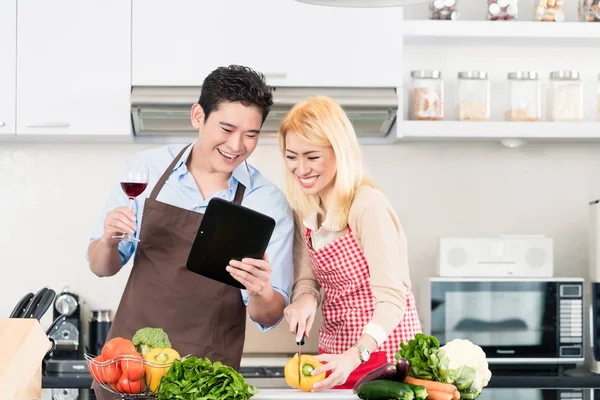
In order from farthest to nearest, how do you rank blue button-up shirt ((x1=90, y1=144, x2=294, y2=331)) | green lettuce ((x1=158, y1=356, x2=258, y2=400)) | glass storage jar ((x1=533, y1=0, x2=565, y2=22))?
glass storage jar ((x1=533, y1=0, x2=565, y2=22))
blue button-up shirt ((x1=90, y1=144, x2=294, y2=331))
green lettuce ((x1=158, y1=356, x2=258, y2=400))

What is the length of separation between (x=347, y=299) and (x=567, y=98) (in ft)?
5.70

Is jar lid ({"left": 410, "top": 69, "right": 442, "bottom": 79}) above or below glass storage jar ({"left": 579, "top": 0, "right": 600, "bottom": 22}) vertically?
below

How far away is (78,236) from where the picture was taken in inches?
145

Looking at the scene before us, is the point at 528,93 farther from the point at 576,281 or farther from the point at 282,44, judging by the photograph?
the point at 282,44

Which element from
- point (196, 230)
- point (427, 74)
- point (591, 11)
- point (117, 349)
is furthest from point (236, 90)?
point (591, 11)

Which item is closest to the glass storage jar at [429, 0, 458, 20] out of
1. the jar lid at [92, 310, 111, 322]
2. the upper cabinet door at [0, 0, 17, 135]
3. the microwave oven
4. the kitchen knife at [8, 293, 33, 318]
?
the microwave oven

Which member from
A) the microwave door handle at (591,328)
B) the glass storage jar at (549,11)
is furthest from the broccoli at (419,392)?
the glass storage jar at (549,11)

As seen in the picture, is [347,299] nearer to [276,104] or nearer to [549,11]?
[276,104]

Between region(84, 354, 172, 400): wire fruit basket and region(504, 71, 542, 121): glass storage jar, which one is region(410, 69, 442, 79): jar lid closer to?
region(504, 71, 542, 121): glass storage jar

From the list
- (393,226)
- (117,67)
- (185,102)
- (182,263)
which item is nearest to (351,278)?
(393,226)

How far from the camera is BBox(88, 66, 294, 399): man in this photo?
2.13 metres

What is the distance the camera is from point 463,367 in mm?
1592

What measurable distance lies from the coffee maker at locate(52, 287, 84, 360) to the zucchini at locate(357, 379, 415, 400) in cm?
208

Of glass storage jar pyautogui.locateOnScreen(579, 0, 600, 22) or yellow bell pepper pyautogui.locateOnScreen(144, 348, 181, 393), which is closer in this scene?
yellow bell pepper pyautogui.locateOnScreen(144, 348, 181, 393)
